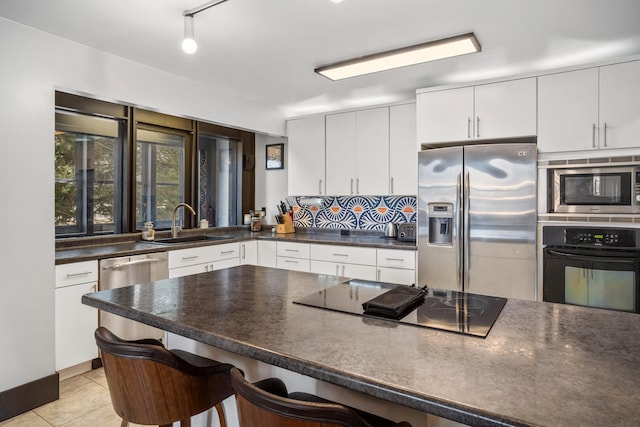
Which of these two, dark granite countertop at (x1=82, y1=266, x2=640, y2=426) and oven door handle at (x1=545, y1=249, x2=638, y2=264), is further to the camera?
oven door handle at (x1=545, y1=249, x2=638, y2=264)

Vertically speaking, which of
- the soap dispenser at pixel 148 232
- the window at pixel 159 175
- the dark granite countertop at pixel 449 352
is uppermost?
the window at pixel 159 175

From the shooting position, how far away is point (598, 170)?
2777mm

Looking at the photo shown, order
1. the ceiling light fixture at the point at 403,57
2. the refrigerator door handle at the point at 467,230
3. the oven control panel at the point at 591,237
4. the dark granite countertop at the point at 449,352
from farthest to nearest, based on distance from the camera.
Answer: the refrigerator door handle at the point at 467,230
the oven control panel at the point at 591,237
the ceiling light fixture at the point at 403,57
the dark granite countertop at the point at 449,352

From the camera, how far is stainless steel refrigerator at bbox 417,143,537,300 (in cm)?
295

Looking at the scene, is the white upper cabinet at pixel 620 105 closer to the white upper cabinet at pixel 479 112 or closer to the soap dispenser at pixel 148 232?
the white upper cabinet at pixel 479 112

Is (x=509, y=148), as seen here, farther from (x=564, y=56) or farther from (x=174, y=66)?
(x=174, y=66)

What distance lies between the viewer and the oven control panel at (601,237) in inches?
104

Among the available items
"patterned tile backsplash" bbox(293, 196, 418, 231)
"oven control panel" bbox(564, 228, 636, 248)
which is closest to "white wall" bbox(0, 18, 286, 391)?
"patterned tile backsplash" bbox(293, 196, 418, 231)

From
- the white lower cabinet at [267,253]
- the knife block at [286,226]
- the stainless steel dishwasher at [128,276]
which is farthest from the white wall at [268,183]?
the stainless steel dishwasher at [128,276]

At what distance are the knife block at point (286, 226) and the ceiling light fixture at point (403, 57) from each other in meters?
2.00

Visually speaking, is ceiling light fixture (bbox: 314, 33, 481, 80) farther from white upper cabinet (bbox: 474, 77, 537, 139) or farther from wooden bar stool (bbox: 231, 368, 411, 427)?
A: wooden bar stool (bbox: 231, 368, 411, 427)

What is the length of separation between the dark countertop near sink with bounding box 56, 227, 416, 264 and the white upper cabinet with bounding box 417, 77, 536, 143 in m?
1.06

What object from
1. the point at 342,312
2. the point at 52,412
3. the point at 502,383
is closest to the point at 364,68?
the point at 342,312

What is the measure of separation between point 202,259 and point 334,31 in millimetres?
2319
